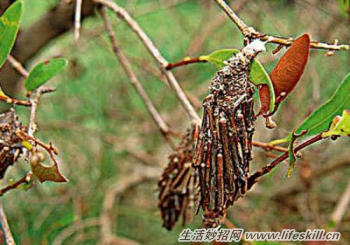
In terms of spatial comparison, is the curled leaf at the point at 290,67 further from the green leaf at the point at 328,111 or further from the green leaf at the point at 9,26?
the green leaf at the point at 9,26

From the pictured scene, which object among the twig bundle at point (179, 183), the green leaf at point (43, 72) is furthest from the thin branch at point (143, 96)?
the green leaf at point (43, 72)

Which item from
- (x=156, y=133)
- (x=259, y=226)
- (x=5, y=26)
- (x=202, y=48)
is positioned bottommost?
(x=259, y=226)

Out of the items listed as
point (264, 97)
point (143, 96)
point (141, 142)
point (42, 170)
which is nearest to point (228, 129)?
point (264, 97)

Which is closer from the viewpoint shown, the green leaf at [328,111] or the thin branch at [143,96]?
the green leaf at [328,111]

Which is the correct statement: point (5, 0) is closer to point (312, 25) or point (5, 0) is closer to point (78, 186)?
point (78, 186)

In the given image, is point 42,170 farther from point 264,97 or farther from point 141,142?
point 141,142

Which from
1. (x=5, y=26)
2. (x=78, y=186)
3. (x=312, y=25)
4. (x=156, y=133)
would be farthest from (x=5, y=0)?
(x=312, y=25)

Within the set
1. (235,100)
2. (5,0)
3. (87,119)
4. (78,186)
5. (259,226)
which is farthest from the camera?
(87,119)

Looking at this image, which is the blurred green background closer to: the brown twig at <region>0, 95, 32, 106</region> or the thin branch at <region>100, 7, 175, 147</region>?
the thin branch at <region>100, 7, 175, 147</region>
